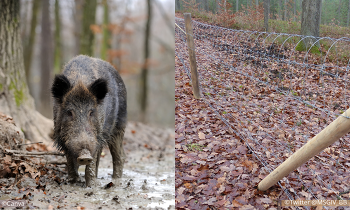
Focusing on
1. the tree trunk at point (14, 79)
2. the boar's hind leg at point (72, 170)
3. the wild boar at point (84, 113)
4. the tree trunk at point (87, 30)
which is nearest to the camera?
the wild boar at point (84, 113)

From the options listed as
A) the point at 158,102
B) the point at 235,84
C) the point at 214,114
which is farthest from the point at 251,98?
the point at 158,102

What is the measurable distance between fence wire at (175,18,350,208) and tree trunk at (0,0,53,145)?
130 inches

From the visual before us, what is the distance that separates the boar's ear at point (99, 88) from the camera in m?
3.92

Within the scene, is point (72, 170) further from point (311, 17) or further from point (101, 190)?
point (311, 17)

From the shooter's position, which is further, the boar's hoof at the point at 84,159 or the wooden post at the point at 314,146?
the boar's hoof at the point at 84,159

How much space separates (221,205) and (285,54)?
364 cm

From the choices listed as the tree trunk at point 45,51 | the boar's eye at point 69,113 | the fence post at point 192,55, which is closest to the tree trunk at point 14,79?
the boar's eye at point 69,113

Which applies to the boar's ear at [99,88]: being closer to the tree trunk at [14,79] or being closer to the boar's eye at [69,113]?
the boar's eye at [69,113]

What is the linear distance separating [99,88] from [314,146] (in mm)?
2813

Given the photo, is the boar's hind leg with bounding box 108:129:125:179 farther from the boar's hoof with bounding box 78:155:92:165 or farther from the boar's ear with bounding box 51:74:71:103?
the boar's hoof with bounding box 78:155:92:165

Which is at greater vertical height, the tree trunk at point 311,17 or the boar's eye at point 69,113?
the tree trunk at point 311,17

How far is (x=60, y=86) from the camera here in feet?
12.6

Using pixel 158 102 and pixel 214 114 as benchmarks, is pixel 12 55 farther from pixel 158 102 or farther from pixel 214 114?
pixel 158 102

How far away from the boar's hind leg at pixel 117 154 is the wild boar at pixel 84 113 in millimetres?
17
